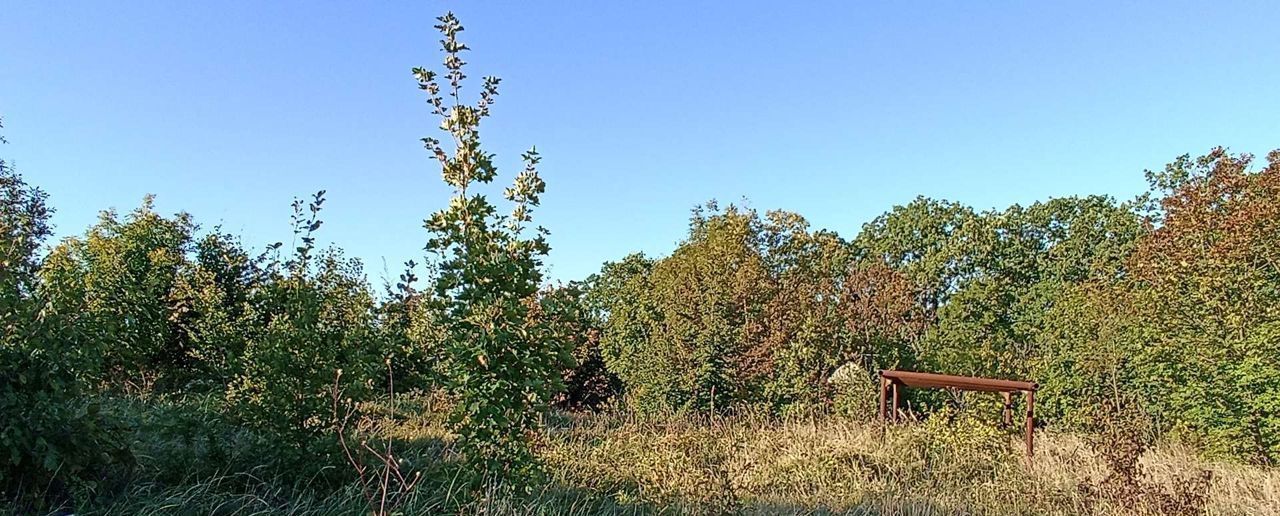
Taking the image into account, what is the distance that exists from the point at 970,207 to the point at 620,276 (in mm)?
11145

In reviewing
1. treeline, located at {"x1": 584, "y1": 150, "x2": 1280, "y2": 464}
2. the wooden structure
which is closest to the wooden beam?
the wooden structure

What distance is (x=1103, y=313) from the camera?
32.1 feet

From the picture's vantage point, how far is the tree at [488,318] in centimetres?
426

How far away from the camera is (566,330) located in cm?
451

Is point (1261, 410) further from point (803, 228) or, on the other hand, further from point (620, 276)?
point (620, 276)

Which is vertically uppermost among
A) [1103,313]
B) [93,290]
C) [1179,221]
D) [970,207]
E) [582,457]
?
[970,207]

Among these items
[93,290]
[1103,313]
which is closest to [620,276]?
[1103,313]

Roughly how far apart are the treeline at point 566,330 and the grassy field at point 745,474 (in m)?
0.27

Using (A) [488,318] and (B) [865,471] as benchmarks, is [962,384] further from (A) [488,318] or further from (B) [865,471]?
(A) [488,318]

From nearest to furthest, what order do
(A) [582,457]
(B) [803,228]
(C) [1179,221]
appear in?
(A) [582,457] < (C) [1179,221] < (B) [803,228]

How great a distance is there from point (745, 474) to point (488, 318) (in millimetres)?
2988

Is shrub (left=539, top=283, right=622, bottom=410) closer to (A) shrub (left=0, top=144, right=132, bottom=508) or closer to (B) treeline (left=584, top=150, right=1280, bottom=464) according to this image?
(B) treeline (left=584, top=150, right=1280, bottom=464)

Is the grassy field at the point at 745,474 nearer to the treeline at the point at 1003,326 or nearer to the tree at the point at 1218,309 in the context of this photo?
the tree at the point at 1218,309

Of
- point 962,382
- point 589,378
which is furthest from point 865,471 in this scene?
point 589,378
